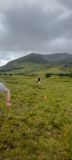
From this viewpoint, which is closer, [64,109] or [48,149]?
[48,149]

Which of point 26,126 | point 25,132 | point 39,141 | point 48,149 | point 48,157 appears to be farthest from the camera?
point 26,126

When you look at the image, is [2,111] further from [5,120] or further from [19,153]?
[19,153]

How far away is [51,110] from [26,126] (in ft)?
25.9

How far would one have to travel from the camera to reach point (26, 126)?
24047 mm

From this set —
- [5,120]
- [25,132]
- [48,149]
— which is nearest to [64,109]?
[5,120]

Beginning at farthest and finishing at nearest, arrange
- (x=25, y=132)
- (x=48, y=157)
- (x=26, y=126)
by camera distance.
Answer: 1. (x=26, y=126)
2. (x=25, y=132)
3. (x=48, y=157)

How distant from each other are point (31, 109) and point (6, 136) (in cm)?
1129

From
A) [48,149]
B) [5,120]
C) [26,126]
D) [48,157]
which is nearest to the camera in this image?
[48,157]

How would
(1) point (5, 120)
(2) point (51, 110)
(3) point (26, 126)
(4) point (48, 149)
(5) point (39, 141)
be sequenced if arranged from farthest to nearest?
(2) point (51, 110)
(1) point (5, 120)
(3) point (26, 126)
(5) point (39, 141)
(4) point (48, 149)

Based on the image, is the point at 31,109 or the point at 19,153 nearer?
the point at 19,153

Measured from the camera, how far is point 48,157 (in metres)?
17.3

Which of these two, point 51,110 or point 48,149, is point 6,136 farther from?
point 51,110

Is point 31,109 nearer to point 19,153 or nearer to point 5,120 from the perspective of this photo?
point 5,120

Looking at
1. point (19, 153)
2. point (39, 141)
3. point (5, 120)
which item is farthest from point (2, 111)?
point (19, 153)
